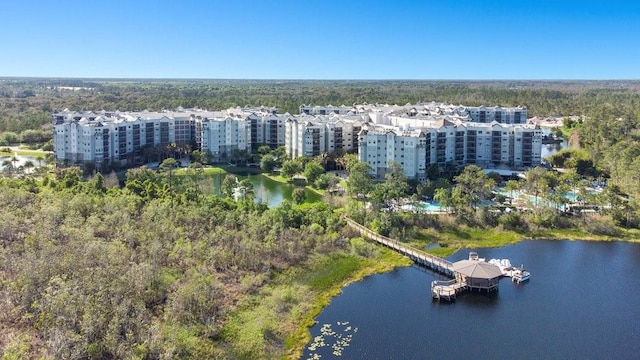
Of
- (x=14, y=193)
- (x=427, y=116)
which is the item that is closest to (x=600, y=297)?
(x=14, y=193)

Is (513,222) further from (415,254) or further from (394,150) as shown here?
(394,150)

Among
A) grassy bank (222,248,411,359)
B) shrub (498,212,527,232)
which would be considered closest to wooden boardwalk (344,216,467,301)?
grassy bank (222,248,411,359)

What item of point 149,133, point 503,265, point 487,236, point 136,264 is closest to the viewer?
point 136,264

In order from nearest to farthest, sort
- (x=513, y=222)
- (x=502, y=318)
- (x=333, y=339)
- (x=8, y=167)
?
1. (x=333, y=339)
2. (x=502, y=318)
3. (x=513, y=222)
4. (x=8, y=167)

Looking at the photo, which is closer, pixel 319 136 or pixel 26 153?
pixel 319 136

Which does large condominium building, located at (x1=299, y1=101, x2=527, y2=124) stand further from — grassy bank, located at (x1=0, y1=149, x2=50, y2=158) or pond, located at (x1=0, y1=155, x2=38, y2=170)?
pond, located at (x1=0, y1=155, x2=38, y2=170)

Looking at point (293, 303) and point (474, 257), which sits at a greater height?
point (474, 257)

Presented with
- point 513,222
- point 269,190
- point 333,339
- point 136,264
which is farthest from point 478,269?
point 269,190
